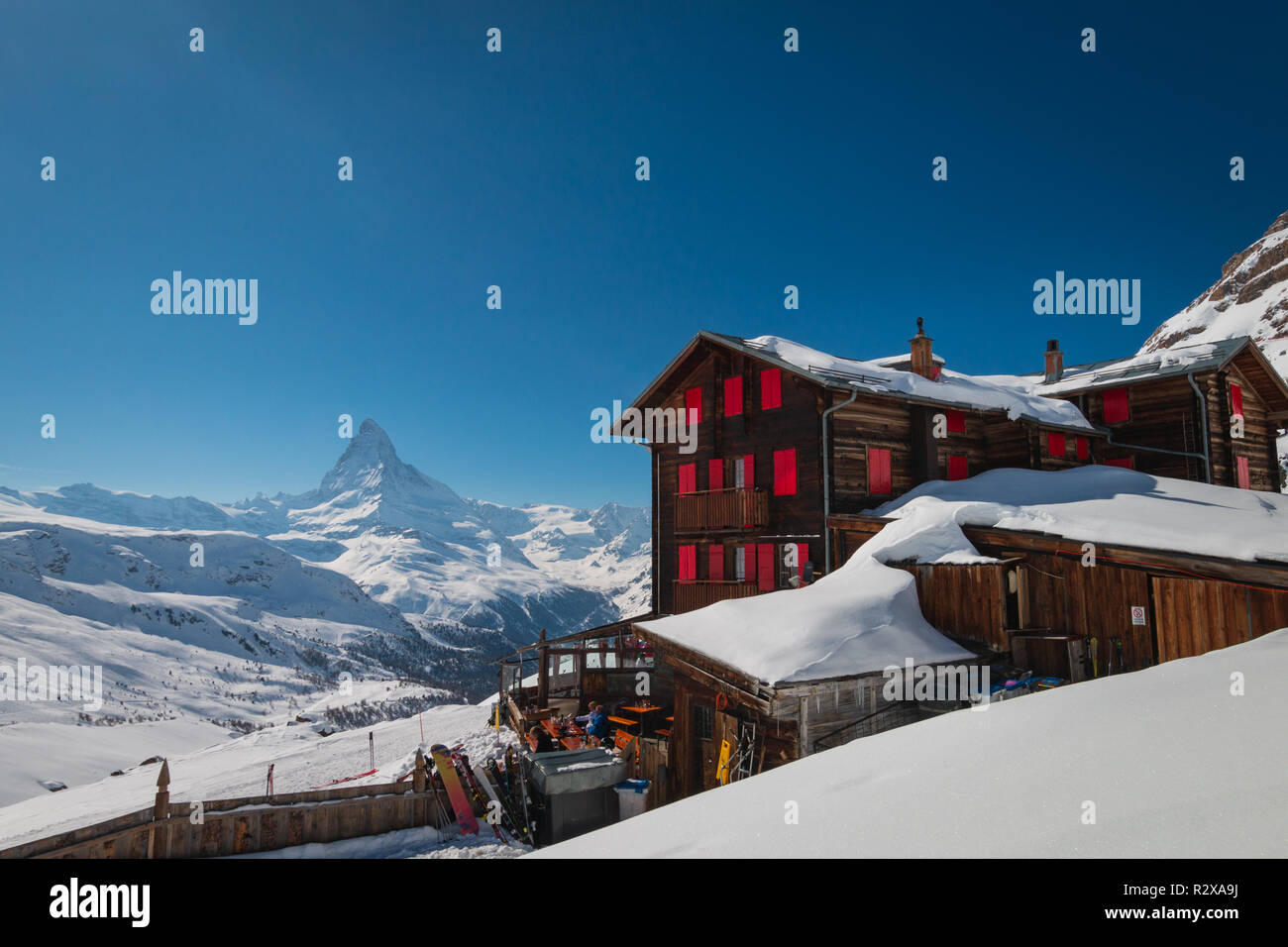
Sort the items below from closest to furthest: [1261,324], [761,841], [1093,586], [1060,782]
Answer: [761,841] < [1060,782] < [1093,586] < [1261,324]

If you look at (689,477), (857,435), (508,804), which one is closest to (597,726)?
(508,804)

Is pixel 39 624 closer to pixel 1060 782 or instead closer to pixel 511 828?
pixel 511 828

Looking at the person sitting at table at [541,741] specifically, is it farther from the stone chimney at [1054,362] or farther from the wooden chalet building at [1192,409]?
the stone chimney at [1054,362]

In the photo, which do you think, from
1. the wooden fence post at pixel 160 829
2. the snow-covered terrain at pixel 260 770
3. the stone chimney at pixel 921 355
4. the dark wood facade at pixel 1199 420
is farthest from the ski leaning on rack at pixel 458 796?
the dark wood facade at pixel 1199 420

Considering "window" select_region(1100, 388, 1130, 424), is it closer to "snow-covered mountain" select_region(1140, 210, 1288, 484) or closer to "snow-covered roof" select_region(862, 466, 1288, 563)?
"snow-covered roof" select_region(862, 466, 1288, 563)

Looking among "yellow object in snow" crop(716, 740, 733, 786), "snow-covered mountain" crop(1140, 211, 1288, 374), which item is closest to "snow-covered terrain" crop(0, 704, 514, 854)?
"yellow object in snow" crop(716, 740, 733, 786)

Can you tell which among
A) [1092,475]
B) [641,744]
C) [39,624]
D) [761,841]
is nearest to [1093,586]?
[1092,475]

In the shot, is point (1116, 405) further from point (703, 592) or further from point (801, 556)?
point (703, 592)
